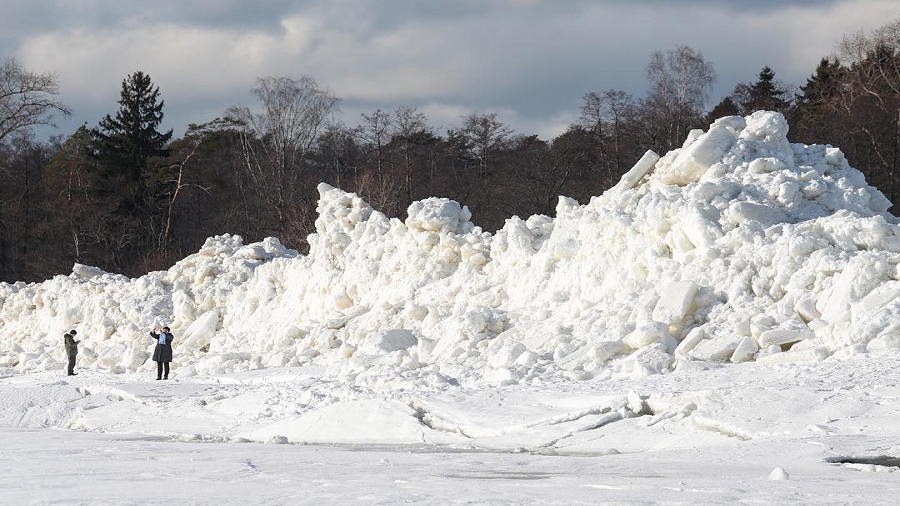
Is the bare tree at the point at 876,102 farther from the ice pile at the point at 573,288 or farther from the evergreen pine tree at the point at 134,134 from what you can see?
the evergreen pine tree at the point at 134,134

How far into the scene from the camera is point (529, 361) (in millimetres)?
10570

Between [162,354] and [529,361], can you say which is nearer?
[529,361]

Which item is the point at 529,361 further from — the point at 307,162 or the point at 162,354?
the point at 307,162

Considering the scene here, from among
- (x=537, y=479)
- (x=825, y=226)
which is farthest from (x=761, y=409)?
(x=825, y=226)

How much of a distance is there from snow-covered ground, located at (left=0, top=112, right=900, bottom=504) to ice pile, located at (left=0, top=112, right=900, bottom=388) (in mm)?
39

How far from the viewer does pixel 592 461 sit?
21.5ft

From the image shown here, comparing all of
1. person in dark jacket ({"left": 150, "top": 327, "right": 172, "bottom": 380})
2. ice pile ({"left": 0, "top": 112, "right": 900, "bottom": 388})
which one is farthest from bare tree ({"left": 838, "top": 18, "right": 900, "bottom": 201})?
person in dark jacket ({"left": 150, "top": 327, "right": 172, "bottom": 380})

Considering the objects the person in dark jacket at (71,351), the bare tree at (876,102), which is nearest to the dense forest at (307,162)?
the bare tree at (876,102)

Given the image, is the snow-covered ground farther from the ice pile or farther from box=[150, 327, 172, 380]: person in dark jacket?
box=[150, 327, 172, 380]: person in dark jacket

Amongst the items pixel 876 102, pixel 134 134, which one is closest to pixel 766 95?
pixel 876 102

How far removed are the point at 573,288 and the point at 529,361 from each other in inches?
91.0

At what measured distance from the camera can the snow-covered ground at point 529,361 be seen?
588 cm

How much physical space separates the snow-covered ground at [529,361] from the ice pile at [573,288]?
39mm

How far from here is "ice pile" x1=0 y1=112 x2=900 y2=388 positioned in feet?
33.1
